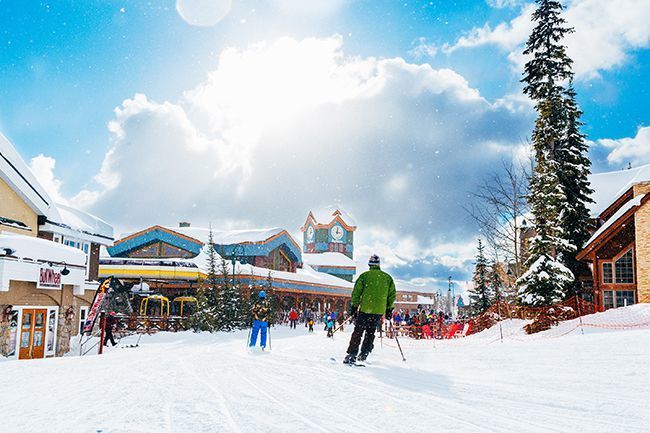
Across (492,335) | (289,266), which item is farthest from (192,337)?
(289,266)

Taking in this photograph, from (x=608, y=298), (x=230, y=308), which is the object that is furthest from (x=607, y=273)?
(x=230, y=308)

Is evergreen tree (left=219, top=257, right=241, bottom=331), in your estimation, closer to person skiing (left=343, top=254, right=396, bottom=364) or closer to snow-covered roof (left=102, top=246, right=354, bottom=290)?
snow-covered roof (left=102, top=246, right=354, bottom=290)

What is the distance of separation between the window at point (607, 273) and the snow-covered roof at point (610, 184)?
16.4 feet

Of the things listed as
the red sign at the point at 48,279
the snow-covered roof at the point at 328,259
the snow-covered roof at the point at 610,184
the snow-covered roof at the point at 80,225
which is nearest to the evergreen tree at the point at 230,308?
the snow-covered roof at the point at 80,225

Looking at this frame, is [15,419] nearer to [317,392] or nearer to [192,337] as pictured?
[317,392]

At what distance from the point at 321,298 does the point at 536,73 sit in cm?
3298

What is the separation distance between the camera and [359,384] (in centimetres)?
555

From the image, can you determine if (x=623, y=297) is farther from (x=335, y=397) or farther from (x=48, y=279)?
(x=48, y=279)

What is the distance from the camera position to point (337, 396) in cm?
485

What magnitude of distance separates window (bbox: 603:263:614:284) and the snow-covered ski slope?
1648 centimetres

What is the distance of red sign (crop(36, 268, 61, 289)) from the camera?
1705 cm

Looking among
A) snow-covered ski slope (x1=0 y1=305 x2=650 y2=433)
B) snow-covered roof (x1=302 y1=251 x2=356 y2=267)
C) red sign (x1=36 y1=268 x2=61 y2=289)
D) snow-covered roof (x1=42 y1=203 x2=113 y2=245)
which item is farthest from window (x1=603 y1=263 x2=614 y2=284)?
snow-covered roof (x1=302 y1=251 x2=356 y2=267)

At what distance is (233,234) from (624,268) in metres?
31.9

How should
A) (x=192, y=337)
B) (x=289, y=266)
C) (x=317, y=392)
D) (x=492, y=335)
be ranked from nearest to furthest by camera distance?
(x=317, y=392), (x=492, y=335), (x=192, y=337), (x=289, y=266)
